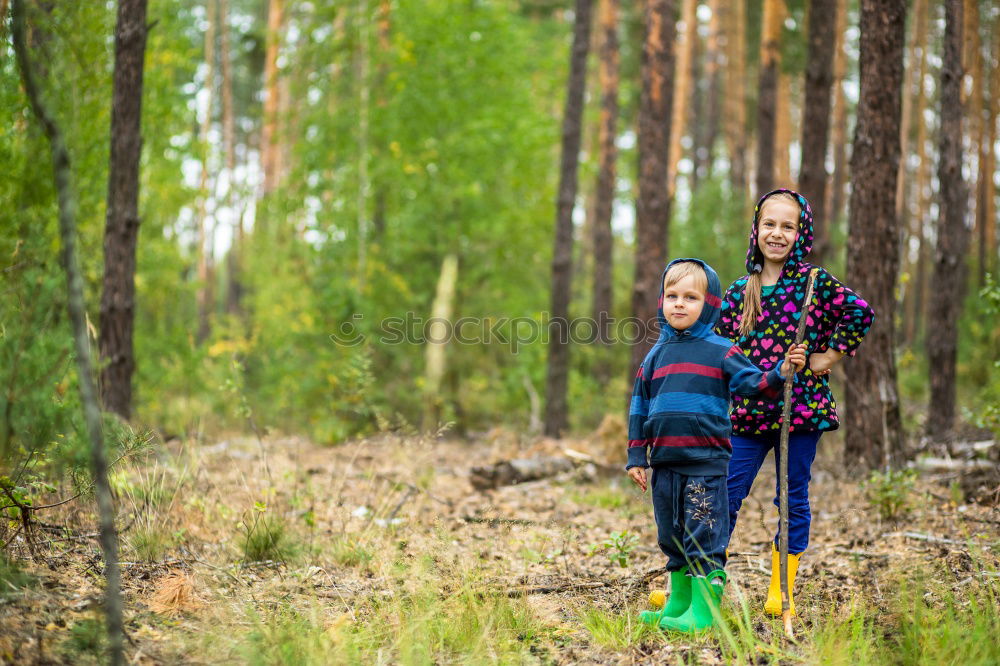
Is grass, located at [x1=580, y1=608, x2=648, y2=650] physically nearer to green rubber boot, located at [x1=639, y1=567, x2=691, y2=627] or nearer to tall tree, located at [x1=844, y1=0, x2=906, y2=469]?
green rubber boot, located at [x1=639, y1=567, x2=691, y2=627]

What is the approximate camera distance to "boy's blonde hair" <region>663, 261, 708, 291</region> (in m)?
3.28

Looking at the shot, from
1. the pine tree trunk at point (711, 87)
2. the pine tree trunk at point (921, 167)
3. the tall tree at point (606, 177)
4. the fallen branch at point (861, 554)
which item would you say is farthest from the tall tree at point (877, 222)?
the pine tree trunk at point (711, 87)

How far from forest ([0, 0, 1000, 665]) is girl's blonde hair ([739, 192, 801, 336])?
2 centimetres

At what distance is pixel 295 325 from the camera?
31.6 feet

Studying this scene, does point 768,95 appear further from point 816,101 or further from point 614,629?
point 614,629

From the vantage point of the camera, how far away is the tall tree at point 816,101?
8.65 meters

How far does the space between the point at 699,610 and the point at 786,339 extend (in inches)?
47.7

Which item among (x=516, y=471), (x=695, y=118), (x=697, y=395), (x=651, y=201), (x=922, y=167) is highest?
(x=695, y=118)

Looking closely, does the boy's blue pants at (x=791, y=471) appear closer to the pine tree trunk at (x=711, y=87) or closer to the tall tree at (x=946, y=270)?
the tall tree at (x=946, y=270)

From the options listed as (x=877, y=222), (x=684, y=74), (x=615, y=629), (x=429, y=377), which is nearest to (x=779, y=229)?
(x=615, y=629)

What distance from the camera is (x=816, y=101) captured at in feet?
28.5

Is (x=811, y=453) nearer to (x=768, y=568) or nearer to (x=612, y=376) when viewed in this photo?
(x=768, y=568)

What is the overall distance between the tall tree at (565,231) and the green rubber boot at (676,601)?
6.48 meters

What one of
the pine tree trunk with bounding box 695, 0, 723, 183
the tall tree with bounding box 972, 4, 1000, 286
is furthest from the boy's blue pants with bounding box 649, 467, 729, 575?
the tall tree with bounding box 972, 4, 1000, 286
